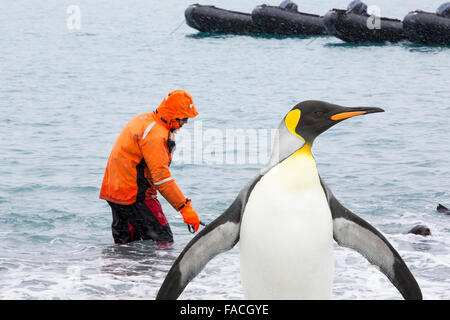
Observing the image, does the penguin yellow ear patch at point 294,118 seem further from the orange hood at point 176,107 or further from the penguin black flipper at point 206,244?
the orange hood at point 176,107

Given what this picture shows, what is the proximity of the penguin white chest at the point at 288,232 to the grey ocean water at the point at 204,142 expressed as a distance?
159cm

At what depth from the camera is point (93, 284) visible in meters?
5.81

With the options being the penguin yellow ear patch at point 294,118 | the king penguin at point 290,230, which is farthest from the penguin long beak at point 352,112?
the penguin yellow ear patch at point 294,118

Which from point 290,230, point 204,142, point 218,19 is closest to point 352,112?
point 290,230

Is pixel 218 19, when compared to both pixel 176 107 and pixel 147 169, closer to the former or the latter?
pixel 147 169

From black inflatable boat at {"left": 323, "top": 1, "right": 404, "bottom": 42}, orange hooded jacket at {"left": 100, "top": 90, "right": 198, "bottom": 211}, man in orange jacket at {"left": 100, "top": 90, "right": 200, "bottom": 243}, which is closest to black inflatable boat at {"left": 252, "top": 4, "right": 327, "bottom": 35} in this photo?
black inflatable boat at {"left": 323, "top": 1, "right": 404, "bottom": 42}

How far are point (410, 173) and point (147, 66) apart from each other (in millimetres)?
23243

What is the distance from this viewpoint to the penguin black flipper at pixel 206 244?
13.4ft

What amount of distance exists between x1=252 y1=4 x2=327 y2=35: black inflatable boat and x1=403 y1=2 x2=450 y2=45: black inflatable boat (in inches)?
204

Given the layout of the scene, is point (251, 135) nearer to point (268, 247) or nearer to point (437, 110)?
point (437, 110)

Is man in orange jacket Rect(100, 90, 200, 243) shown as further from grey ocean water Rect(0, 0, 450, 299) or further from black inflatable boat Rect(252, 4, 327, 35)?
black inflatable boat Rect(252, 4, 327, 35)

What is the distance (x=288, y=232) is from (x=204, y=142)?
12.9m

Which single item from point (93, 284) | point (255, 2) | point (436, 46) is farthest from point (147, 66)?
point (255, 2)

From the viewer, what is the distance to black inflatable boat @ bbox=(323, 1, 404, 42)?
97.8ft
